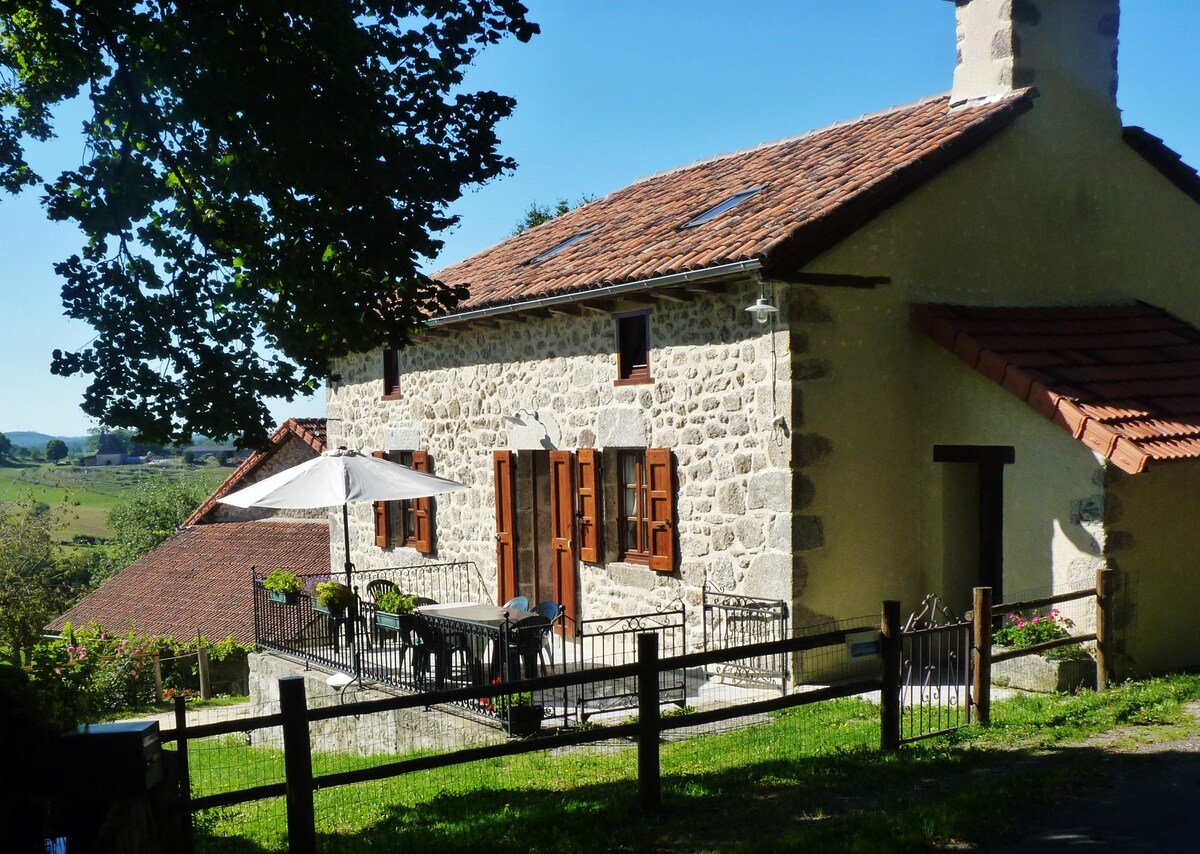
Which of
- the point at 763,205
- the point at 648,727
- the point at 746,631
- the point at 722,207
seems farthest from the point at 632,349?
the point at 648,727

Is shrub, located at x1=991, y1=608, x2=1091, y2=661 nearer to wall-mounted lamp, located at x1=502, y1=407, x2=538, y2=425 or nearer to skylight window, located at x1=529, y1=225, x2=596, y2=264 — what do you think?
wall-mounted lamp, located at x1=502, y1=407, x2=538, y2=425

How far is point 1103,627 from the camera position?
8945mm

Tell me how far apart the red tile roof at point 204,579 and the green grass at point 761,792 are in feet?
42.8

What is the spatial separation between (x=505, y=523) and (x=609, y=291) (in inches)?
149

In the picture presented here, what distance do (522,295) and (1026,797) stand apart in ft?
25.6

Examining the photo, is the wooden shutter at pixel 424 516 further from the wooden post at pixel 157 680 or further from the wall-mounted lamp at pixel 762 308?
the wall-mounted lamp at pixel 762 308

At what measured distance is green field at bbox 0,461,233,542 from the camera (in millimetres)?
56750

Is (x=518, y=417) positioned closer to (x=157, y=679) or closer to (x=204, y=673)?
(x=204, y=673)

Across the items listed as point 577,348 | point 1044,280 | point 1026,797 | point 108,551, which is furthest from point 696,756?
point 108,551

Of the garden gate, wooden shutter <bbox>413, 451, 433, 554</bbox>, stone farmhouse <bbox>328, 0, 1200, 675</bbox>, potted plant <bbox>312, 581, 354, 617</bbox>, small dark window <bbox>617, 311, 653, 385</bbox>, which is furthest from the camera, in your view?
wooden shutter <bbox>413, 451, 433, 554</bbox>

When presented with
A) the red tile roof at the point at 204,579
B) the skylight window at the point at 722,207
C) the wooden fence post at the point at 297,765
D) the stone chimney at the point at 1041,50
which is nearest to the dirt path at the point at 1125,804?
the wooden fence post at the point at 297,765

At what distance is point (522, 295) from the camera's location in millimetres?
12508

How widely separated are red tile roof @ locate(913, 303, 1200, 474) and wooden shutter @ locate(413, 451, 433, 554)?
7242 millimetres

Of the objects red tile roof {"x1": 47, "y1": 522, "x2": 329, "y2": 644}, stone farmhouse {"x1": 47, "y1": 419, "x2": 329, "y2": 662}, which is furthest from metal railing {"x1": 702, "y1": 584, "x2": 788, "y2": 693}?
red tile roof {"x1": 47, "y1": 522, "x2": 329, "y2": 644}
